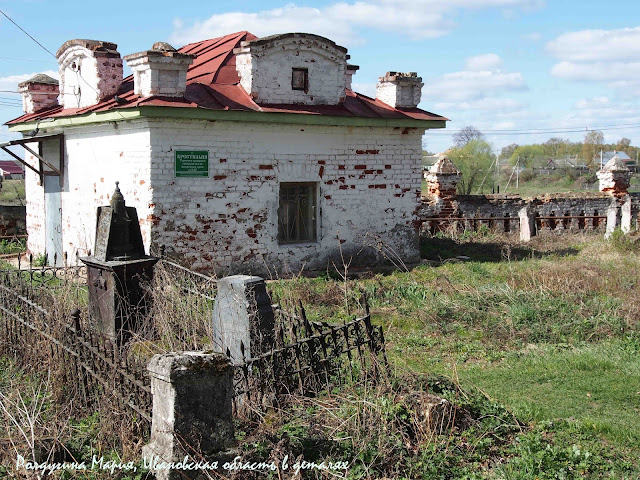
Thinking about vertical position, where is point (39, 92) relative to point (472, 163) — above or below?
above

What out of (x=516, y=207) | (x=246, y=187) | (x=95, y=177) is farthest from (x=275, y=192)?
(x=516, y=207)

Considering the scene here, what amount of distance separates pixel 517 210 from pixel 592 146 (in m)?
55.1

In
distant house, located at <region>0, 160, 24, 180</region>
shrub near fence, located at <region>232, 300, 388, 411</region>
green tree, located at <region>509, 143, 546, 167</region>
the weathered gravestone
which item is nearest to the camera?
shrub near fence, located at <region>232, 300, 388, 411</region>

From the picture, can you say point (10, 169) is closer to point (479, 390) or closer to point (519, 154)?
point (519, 154)

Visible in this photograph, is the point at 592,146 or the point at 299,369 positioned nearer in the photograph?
the point at 299,369

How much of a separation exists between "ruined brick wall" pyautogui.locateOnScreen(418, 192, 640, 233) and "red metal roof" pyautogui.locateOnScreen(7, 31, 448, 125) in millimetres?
4600

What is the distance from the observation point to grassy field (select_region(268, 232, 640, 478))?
5.25 m

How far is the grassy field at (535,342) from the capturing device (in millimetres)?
5250

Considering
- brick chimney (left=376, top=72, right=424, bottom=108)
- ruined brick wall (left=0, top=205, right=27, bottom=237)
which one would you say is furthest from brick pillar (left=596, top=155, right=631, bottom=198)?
ruined brick wall (left=0, top=205, right=27, bottom=237)

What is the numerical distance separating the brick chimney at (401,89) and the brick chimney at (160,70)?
175 inches

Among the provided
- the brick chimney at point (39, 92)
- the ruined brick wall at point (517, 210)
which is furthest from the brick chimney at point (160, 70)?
the ruined brick wall at point (517, 210)

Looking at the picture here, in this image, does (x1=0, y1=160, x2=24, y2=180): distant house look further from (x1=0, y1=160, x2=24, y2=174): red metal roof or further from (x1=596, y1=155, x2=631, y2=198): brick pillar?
(x1=596, y1=155, x2=631, y2=198): brick pillar

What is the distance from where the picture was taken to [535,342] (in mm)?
8281

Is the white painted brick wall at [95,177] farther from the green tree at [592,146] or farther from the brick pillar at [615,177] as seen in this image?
the green tree at [592,146]
